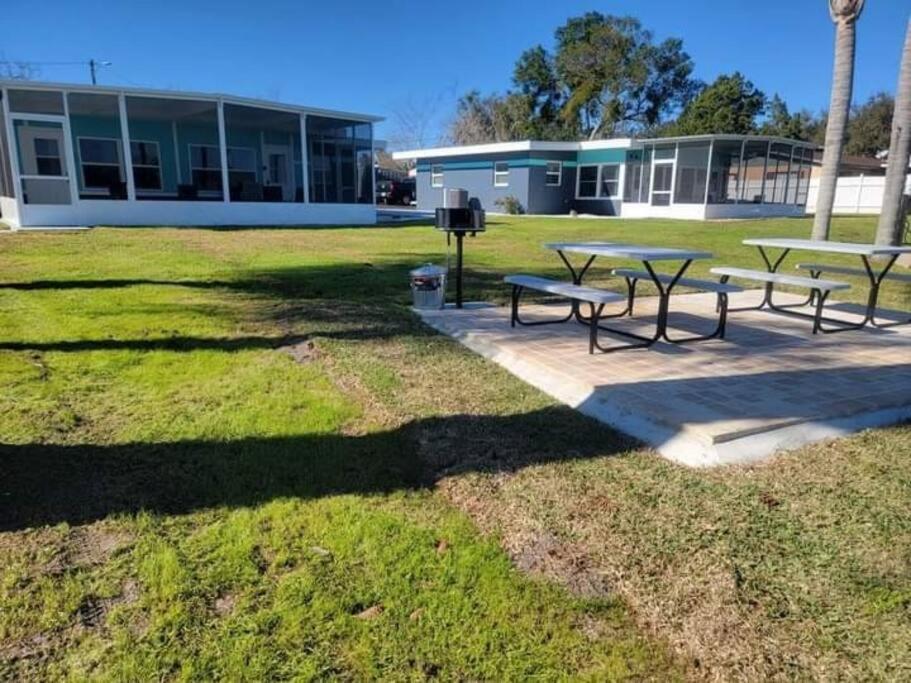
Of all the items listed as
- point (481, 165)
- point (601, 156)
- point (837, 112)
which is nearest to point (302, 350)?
point (837, 112)

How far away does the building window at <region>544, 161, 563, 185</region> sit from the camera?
30.8 meters

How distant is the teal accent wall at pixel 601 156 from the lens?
96.0 ft

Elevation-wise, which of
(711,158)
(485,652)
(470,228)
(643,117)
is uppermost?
(643,117)

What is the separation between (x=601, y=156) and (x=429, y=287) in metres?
25.1

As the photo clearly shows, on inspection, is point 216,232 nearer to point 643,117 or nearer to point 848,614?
point 848,614

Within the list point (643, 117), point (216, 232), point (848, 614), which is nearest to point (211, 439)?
point (848, 614)

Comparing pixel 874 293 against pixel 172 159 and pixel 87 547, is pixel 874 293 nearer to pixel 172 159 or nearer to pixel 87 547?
pixel 87 547

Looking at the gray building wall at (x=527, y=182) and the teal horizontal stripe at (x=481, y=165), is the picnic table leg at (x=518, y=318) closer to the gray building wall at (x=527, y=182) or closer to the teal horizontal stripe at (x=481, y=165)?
the gray building wall at (x=527, y=182)

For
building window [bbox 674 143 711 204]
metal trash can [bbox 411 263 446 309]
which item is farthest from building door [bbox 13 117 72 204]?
building window [bbox 674 143 711 204]

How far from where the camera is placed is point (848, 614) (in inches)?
88.9

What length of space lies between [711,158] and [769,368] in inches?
965

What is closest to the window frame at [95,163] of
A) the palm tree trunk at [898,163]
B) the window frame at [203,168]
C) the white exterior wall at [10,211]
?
the window frame at [203,168]

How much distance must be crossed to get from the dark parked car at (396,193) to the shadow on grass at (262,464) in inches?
1443

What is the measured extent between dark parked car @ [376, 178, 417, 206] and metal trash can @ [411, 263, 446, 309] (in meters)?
33.0
